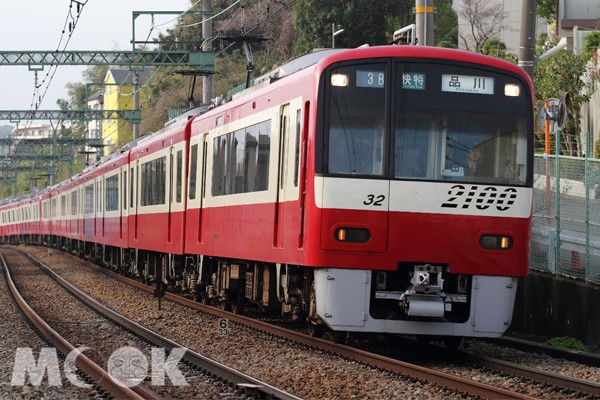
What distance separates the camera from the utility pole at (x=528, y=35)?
47.4 ft

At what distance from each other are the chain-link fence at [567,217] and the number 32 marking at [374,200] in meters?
3.59

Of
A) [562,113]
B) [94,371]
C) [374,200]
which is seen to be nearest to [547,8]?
[562,113]

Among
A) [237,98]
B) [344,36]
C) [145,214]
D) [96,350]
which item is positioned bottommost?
[96,350]

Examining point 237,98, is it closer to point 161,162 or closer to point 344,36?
point 161,162

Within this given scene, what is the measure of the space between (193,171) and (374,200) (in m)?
7.25

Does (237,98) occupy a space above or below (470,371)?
above

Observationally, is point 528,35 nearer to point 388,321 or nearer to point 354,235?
point 354,235

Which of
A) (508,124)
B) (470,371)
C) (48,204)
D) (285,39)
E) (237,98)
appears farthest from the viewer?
(285,39)

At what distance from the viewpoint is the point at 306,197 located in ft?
34.9

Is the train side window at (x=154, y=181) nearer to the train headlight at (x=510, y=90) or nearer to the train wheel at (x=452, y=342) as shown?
the train wheel at (x=452, y=342)

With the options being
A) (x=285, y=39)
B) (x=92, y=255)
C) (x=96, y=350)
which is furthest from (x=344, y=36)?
(x=96, y=350)

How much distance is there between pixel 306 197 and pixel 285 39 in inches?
2188
